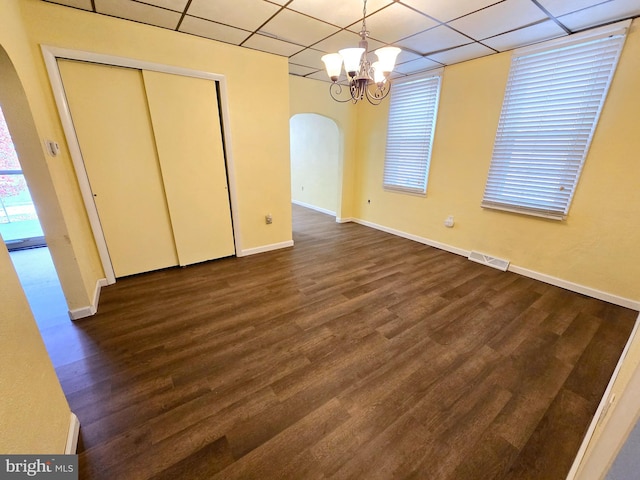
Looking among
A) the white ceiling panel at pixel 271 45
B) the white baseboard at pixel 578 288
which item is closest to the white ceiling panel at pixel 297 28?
the white ceiling panel at pixel 271 45

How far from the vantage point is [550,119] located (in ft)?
9.09

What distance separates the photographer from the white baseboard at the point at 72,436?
4.00 ft

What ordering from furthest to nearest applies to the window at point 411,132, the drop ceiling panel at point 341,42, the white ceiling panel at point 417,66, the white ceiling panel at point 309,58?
the window at point 411,132, the white ceiling panel at point 417,66, the white ceiling panel at point 309,58, the drop ceiling panel at point 341,42

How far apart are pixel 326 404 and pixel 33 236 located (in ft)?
17.3

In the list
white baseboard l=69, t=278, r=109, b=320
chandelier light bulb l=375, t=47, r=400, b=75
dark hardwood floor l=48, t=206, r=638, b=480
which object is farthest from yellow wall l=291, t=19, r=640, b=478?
white baseboard l=69, t=278, r=109, b=320

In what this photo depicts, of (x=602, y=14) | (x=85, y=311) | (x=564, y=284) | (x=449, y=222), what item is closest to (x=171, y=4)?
(x=85, y=311)

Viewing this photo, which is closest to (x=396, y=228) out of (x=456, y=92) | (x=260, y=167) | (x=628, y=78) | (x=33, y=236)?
(x=456, y=92)

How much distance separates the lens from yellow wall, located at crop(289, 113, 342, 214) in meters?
5.73

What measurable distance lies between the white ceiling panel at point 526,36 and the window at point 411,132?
906 mm

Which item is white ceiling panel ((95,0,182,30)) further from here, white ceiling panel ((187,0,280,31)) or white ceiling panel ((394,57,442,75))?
white ceiling panel ((394,57,442,75))

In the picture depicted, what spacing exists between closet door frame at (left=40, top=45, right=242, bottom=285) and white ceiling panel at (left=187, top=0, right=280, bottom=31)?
2.11 ft

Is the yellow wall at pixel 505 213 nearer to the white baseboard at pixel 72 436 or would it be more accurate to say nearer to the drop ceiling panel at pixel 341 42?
the drop ceiling panel at pixel 341 42

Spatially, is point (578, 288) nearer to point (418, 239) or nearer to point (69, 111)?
point (418, 239)

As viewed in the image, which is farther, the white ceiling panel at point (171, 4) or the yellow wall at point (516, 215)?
the yellow wall at point (516, 215)
